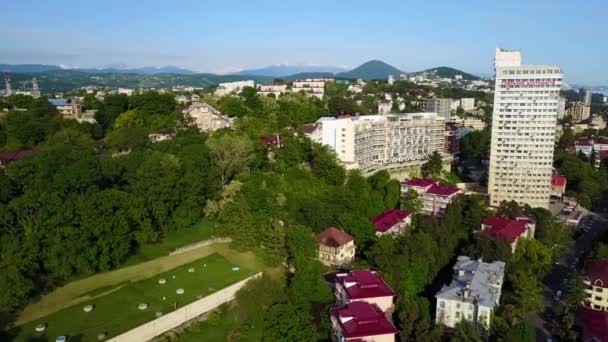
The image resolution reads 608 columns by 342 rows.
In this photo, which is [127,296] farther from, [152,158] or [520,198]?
[520,198]

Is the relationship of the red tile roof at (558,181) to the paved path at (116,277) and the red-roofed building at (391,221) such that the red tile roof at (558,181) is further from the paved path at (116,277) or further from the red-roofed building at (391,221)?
the paved path at (116,277)

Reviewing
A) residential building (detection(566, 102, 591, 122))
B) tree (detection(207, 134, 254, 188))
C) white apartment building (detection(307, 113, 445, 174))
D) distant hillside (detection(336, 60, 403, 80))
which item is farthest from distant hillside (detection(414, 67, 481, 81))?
tree (detection(207, 134, 254, 188))

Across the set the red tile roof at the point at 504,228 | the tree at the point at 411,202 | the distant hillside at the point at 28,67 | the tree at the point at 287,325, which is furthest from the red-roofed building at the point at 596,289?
the distant hillside at the point at 28,67

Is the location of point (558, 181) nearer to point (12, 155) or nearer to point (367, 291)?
point (367, 291)

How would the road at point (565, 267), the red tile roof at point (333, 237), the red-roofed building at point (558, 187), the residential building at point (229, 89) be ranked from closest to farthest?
the road at point (565, 267) → the red tile roof at point (333, 237) → the red-roofed building at point (558, 187) → the residential building at point (229, 89)

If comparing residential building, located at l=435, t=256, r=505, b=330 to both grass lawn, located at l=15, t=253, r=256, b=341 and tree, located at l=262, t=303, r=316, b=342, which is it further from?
grass lawn, located at l=15, t=253, r=256, b=341

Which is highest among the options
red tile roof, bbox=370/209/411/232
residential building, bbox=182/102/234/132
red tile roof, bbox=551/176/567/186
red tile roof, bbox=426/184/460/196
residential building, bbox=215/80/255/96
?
residential building, bbox=215/80/255/96
